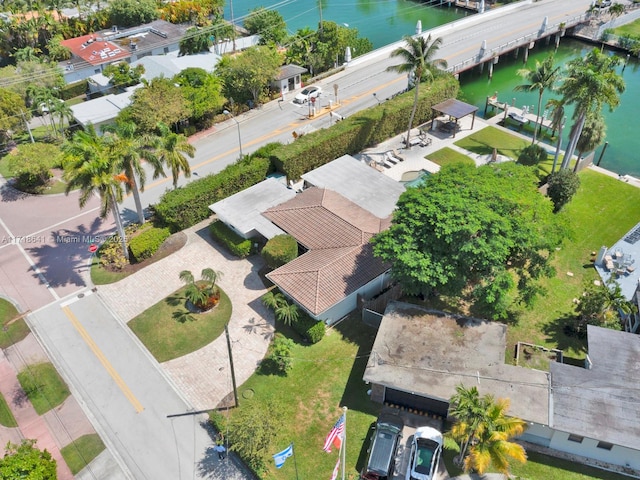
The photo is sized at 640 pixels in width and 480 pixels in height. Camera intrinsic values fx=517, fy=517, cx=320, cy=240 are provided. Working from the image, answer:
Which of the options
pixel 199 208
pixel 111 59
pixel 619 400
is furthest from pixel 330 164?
pixel 111 59

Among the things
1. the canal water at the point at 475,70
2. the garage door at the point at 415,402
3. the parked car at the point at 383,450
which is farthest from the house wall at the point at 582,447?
the canal water at the point at 475,70

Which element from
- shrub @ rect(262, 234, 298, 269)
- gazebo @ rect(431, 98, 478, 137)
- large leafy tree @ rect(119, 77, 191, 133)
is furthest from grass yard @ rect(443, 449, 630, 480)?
large leafy tree @ rect(119, 77, 191, 133)

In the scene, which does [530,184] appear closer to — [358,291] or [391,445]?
[358,291]

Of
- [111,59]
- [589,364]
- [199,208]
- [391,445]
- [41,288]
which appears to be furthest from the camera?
[111,59]

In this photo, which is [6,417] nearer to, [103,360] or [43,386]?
[43,386]

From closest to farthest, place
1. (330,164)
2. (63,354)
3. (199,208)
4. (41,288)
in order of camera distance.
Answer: (63,354) → (41,288) → (199,208) → (330,164)

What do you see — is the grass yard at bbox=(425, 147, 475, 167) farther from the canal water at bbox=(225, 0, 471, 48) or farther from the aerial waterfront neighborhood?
the canal water at bbox=(225, 0, 471, 48)

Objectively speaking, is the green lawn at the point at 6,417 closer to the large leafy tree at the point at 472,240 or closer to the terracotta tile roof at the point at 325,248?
the terracotta tile roof at the point at 325,248
